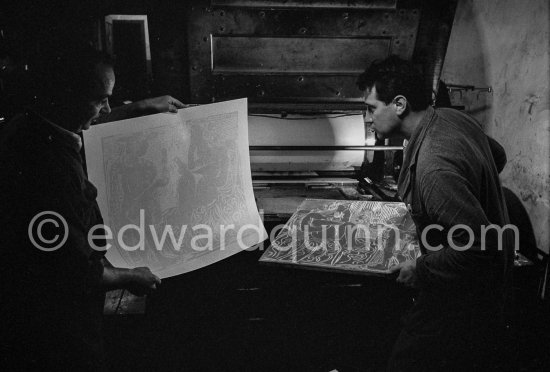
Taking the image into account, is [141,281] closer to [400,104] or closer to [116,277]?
[116,277]

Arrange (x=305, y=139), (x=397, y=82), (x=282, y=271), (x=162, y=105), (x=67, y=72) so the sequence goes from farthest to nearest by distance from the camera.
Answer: (x=305, y=139) < (x=282, y=271) < (x=397, y=82) < (x=162, y=105) < (x=67, y=72)

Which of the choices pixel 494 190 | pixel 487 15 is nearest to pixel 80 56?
pixel 494 190

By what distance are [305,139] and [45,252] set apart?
2.20 meters

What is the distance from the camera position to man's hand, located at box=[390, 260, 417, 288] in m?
1.66

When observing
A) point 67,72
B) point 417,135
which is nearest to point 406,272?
point 417,135

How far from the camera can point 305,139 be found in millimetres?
3225

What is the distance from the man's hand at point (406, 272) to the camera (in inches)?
65.2

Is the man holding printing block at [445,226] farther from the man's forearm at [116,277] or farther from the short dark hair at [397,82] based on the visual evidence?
the man's forearm at [116,277]

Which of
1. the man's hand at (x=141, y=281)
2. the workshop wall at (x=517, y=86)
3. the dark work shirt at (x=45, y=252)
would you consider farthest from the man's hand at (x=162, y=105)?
the workshop wall at (x=517, y=86)

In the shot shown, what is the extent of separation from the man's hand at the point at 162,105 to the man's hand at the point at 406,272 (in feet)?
3.91

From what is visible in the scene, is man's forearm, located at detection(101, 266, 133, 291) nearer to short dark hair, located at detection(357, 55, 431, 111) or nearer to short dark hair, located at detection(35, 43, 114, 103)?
short dark hair, located at detection(35, 43, 114, 103)

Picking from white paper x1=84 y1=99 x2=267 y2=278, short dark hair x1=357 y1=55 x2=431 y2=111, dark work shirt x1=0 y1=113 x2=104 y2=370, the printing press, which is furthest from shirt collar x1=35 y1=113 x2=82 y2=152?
short dark hair x1=357 y1=55 x2=431 y2=111

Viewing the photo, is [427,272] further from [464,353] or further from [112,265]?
[112,265]

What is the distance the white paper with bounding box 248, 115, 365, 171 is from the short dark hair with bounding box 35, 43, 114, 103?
5.81 ft
